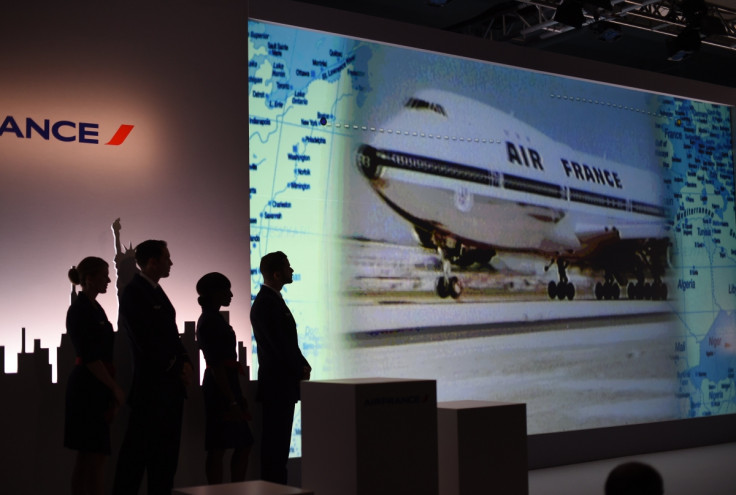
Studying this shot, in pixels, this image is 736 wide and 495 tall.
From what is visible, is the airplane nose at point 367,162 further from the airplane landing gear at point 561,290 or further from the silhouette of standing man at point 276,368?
the airplane landing gear at point 561,290

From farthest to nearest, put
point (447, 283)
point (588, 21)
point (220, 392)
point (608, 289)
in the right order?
point (588, 21) < point (608, 289) < point (447, 283) < point (220, 392)

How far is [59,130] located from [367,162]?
2153mm

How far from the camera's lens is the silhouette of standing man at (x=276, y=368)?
4.59 meters

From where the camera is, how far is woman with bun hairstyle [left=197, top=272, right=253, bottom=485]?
14.6 feet

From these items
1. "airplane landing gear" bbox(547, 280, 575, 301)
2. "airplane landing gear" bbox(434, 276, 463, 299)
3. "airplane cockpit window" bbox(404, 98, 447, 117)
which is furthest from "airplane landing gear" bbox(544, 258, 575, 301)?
"airplane cockpit window" bbox(404, 98, 447, 117)

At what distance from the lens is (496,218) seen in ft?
22.8

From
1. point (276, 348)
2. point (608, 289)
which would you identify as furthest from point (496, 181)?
point (276, 348)

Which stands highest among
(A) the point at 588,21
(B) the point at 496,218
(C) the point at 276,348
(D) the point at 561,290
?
(A) the point at 588,21

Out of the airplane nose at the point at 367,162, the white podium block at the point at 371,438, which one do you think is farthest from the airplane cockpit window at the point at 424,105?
the white podium block at the point at 371,438

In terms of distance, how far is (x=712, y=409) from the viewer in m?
8.23

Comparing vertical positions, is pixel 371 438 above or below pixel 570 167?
below

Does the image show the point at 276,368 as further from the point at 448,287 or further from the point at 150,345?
the point at 448,287

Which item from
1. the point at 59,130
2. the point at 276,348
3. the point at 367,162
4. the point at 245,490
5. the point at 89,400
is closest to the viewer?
the point at 245,490

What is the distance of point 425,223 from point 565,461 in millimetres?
2225
